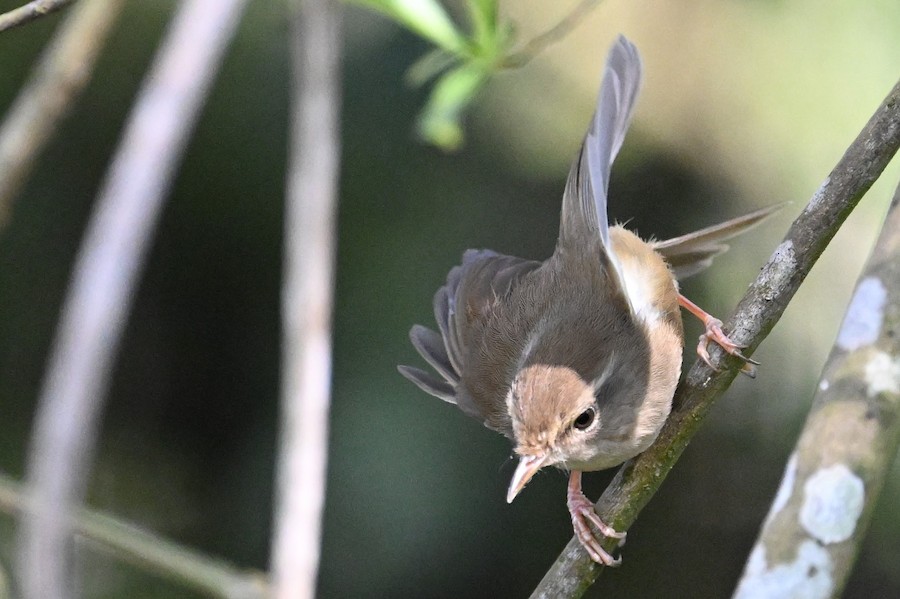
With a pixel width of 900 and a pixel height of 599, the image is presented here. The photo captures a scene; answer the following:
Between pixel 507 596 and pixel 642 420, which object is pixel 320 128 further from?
pixel 507 596

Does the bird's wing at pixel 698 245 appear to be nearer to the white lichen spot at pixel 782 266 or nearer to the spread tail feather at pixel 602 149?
the spread tail feather at pixel 602 149

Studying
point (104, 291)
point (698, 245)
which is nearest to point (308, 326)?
point (104, 291)

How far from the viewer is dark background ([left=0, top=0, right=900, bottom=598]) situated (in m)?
4.99

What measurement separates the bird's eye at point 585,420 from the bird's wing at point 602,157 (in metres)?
0.40

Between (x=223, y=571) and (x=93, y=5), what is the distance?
6.01ft

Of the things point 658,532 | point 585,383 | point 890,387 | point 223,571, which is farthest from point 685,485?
point 223,571

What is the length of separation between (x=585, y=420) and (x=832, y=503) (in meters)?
0.89

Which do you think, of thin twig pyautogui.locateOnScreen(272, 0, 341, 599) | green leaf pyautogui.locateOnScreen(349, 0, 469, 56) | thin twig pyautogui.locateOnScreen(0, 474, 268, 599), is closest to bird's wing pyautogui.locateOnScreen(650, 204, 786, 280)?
green leaf pyautogui.locateOnScreen(349, 0, 469, 56)

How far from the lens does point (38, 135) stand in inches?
118

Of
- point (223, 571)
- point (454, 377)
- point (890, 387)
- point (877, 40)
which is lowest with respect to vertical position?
point (223, 571)

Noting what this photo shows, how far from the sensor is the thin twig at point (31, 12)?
2.02m

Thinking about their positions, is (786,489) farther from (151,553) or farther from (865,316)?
(151,553)

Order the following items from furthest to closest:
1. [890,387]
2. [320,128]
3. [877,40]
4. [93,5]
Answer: [877,40]
[93,5]
[890,387]
[320,128]

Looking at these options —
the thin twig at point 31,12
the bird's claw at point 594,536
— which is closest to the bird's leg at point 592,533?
the bird's claw at point 594,536
